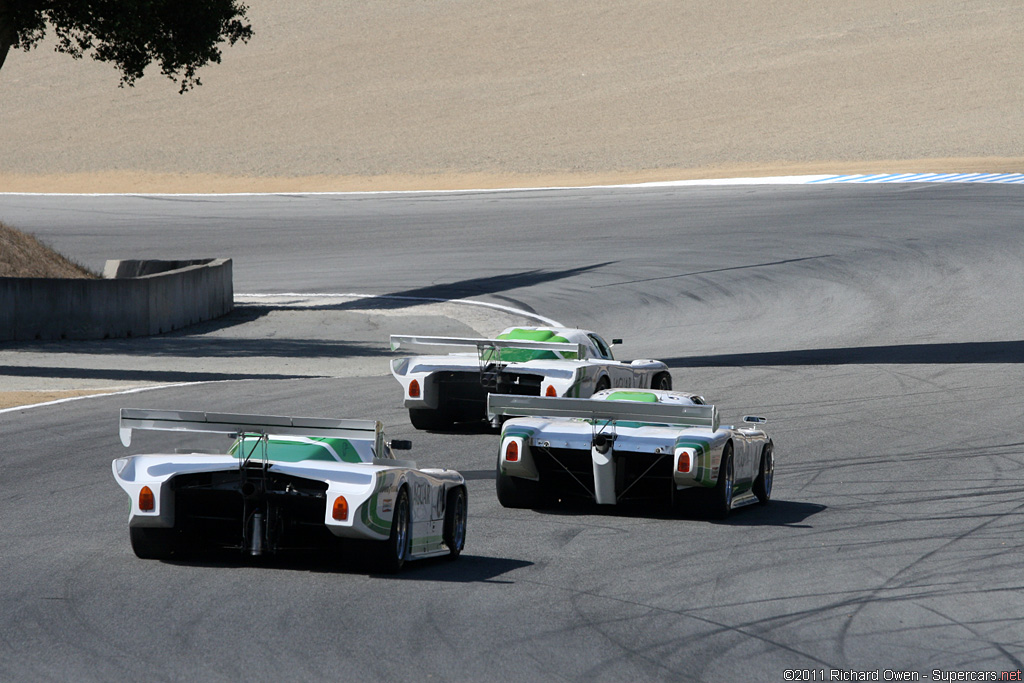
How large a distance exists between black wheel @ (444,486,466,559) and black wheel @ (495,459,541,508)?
4.91 ft

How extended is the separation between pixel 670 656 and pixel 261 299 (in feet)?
85.1

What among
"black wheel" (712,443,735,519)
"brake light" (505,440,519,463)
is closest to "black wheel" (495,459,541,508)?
"brake light" (505,440,519,463)

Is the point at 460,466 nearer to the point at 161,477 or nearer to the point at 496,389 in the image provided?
the point at 496,389

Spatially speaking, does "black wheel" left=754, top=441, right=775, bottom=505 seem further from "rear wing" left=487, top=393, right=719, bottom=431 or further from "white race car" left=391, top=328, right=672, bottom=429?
"white race car" left=391, top=328, right=672, bottom=429

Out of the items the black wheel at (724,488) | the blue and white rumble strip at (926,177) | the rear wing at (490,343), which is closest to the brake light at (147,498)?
the black wheel at (724,488)

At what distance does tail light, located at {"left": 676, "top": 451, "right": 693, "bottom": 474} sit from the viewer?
33.1ft

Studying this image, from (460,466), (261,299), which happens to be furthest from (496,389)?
(261,299)

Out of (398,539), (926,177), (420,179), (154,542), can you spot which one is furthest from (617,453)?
Answer: (420,179)

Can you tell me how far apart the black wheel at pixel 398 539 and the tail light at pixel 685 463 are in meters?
2.52

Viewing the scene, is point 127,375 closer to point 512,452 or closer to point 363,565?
point 512,452

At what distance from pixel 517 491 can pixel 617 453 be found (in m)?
0.96

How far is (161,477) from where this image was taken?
8.25m

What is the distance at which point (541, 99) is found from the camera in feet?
257

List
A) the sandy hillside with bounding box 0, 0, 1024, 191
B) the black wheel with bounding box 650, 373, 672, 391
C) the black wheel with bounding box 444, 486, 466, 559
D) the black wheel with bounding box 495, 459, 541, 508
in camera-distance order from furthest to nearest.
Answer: the sandy hillside with bounding box 0, 0, 1024, 191, the black wheel with bounding box 650, 373, 672, 391, the black wheel with bounding box 495, 459, 541, 508, the black wheel with bounding box 444, 486, 466, 559
